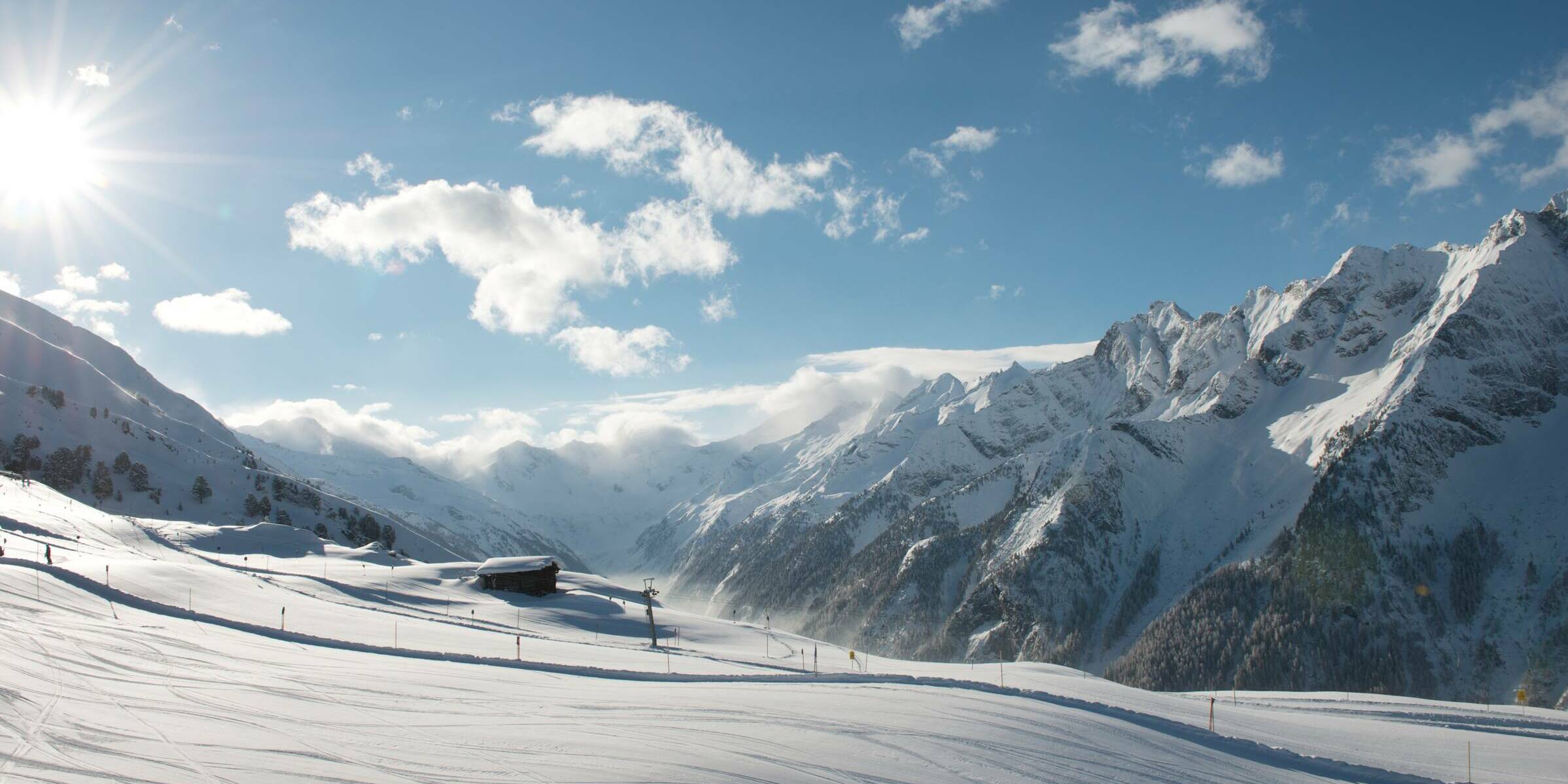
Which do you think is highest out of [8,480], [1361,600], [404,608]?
[8,480]

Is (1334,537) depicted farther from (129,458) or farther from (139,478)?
(129,458)

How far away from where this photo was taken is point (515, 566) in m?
77.1

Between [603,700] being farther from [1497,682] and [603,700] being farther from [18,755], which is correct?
[1497,682]

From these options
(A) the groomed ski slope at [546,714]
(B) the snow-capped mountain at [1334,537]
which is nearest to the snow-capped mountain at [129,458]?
(A) the groomed ski slope at [546,714]

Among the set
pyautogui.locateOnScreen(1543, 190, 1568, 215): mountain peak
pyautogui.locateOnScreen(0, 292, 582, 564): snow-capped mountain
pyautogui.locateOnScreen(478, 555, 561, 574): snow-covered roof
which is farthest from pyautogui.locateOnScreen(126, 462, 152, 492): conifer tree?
pyautogui.locateOnScreen(1543, 190, 1568, 215): mountain peak

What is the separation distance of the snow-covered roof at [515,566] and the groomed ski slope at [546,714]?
76.7ft

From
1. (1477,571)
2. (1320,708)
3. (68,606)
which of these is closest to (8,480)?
(68,606)

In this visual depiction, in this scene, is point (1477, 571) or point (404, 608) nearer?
point (404, 608)

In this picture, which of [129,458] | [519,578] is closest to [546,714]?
[519,578]

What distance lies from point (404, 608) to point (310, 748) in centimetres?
4598

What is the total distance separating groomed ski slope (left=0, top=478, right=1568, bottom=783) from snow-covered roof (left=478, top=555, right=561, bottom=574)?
23393mm

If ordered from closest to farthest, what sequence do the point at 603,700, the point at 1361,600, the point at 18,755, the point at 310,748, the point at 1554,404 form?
the point at 18,755, the point at 310,748, the point at 603,700, the point at 1361,600, the point at 1554,404

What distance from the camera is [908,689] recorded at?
3103 cm

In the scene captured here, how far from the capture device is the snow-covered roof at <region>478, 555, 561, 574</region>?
7600 centimetres
